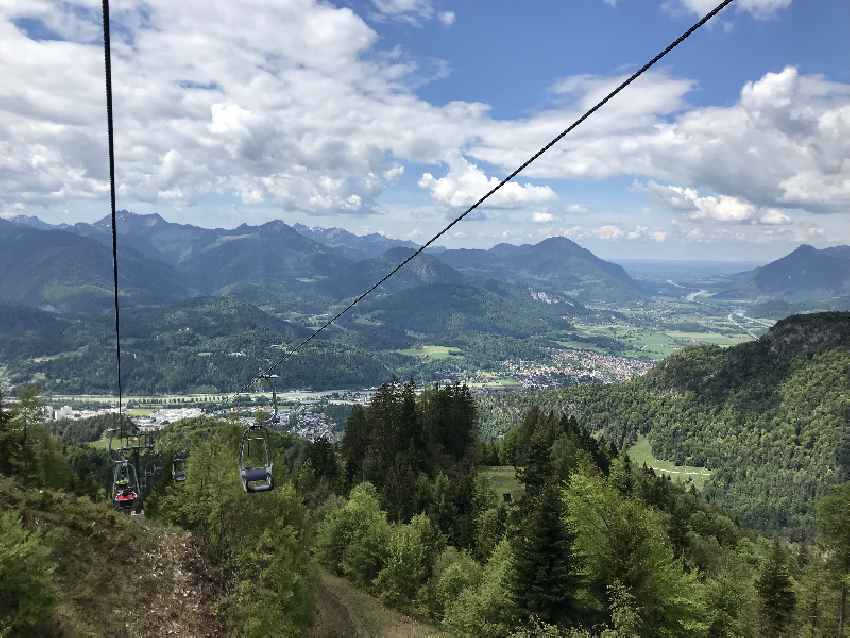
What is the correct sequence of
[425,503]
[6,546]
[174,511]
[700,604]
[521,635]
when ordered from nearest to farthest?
1. [6,546]
2. [521,635]
3. [700,604]
4. [174,511]
5. [425,503]

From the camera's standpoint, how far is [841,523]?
4912 centimetres

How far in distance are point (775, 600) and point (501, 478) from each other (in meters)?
55.2

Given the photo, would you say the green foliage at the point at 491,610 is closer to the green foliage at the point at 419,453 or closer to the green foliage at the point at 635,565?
the green foliage at the point at 635,565

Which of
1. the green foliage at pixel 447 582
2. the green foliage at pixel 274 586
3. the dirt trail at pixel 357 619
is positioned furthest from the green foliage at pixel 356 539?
the green foliage at pixel 274 586

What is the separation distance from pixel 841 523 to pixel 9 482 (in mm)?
72432

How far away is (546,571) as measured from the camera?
125ft

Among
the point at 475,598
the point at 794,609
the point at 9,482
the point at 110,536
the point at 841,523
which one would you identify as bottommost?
the point at 794,609

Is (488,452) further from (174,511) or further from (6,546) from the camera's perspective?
(6,546)

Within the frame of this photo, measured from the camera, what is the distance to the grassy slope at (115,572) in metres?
34.4

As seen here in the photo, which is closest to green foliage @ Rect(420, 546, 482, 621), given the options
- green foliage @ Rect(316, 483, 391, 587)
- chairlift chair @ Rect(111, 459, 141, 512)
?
green foliage @ Rect(316, 483, 391, 587)

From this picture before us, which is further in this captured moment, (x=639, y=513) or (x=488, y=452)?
(x=488, y=452)

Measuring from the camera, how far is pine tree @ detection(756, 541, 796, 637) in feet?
181

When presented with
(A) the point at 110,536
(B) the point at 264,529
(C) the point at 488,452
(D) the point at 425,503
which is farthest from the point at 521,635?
(C) the point at 488,452

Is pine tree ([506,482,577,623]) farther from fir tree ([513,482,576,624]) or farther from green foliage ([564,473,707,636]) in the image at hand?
green foliage ([564,473,707,636])
